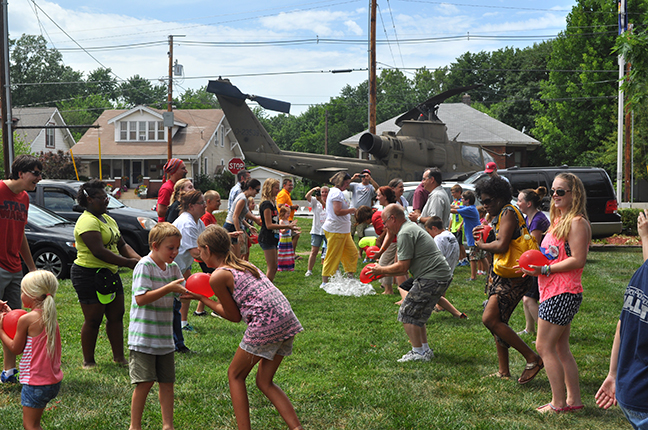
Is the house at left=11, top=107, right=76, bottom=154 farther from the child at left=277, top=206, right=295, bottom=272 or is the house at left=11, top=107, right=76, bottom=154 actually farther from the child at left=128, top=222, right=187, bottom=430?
the child at left=128, top=222, right=187, bottom=430

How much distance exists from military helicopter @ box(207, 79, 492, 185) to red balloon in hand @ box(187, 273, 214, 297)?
15820mm

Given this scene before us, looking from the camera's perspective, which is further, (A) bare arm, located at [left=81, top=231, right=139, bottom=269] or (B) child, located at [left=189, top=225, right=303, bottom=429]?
(A) bare arm, located at [left=81, top=231, right=139, bottom=269]

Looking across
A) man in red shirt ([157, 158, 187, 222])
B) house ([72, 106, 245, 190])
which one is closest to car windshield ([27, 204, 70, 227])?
man in red shirt ([157, 158, 187, 222])

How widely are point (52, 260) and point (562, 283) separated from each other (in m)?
9.27

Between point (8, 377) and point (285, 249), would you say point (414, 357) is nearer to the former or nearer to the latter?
point (8, 377)

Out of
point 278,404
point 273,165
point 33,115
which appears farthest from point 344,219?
point 33,115

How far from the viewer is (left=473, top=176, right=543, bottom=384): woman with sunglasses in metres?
4.91

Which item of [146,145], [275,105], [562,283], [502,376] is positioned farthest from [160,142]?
[562,283]

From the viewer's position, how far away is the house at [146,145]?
1684 inches

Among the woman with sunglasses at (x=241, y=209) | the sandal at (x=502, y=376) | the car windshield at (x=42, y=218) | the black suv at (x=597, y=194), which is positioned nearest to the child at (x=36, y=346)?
the sandal at (x=502, y=376)

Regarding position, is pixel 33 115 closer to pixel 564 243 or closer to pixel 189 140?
pixel 189 140

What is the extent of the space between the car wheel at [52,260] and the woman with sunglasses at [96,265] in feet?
18.1

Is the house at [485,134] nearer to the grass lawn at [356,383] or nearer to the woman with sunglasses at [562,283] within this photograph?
the grass lawn at [356,383]

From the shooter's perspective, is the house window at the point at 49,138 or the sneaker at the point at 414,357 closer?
the sneaker at the point at 414,357
